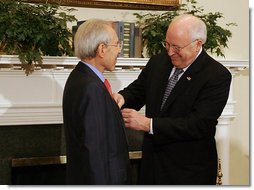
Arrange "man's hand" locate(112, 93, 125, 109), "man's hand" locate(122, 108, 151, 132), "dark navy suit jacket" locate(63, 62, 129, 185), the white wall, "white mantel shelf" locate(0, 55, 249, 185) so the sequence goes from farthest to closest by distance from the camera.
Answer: the white wall, "white mantel shelf" locate(0, 55, 249, 185), "man's hand" locate(112, 93, 125, 109), "man's hand" locate(122, 108, 151, 132), "dark navy suit jacket" locate(63, 62, 129, 185)

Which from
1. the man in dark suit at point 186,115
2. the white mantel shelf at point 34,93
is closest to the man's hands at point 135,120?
the man in dark suit at point 186,115

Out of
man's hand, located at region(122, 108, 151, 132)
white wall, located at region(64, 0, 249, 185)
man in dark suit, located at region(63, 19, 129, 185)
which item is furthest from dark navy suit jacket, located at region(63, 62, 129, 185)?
white wall, located at region(64, 0, 249, 185)

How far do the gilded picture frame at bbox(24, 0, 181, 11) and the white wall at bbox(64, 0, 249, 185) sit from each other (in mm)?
334

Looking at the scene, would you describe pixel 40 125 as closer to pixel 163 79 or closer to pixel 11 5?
pixel 11 5

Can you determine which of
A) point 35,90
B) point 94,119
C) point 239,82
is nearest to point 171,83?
point 94,119

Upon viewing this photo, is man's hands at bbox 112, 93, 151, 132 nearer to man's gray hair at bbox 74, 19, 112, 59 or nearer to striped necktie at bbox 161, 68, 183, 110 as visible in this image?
striped necktie at bbox 161, 68, 183, 110

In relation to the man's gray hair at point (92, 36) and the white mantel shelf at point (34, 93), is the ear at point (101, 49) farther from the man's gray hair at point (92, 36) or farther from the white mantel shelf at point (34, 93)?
the white mantel shelf at point (34, 93)

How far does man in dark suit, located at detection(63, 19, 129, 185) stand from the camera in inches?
75.1

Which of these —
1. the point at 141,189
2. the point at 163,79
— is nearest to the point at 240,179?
the point at 163,79

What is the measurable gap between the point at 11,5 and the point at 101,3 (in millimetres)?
876

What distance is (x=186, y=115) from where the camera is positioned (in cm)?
245

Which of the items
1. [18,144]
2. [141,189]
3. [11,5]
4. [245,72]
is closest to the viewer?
[141,189]

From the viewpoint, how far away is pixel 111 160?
1949mm

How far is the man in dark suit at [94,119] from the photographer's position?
1.91 meters
